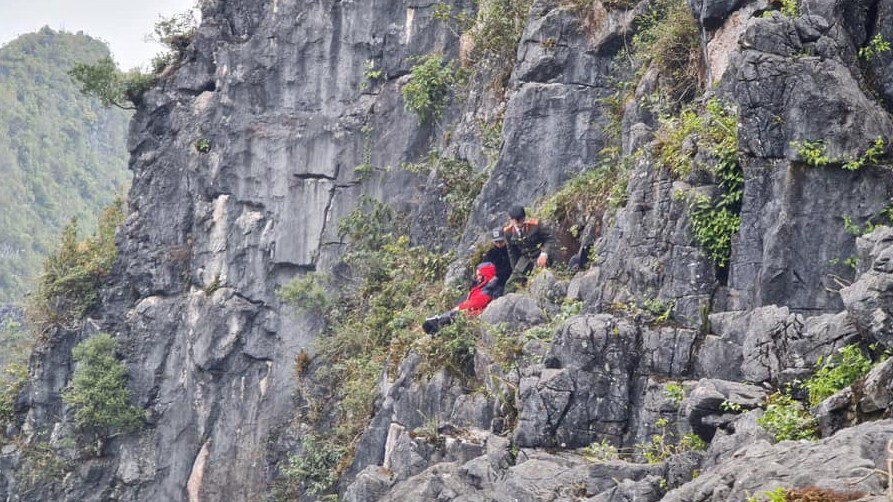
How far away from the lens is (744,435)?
39.4 ft

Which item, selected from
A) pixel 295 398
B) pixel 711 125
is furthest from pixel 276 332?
pixel 711 125

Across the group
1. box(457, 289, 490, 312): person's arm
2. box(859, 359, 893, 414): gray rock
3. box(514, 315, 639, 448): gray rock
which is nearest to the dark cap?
box(457, 289, 490, 312): person's arm

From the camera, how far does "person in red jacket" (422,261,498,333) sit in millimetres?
19328

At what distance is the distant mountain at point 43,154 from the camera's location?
2404 inches

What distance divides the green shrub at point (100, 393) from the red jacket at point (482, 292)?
9814 millimetres

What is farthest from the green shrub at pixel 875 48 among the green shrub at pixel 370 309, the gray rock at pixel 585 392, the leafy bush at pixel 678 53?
the green shrub at pixel 370 309

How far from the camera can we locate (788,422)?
1184 centimetres

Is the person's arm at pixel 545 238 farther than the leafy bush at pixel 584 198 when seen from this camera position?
Yes

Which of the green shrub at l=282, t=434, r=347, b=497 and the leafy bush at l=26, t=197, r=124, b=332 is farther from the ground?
the leafy bush at l=26, t=197, r=124, b=332

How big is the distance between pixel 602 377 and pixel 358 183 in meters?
11.9

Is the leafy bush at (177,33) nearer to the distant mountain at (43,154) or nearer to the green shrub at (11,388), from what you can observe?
the green shrub at (11,388)

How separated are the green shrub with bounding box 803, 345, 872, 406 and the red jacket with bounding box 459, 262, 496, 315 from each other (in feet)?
24.9

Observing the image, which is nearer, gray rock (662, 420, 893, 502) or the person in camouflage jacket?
gray rock (662, 420, 893, 502)

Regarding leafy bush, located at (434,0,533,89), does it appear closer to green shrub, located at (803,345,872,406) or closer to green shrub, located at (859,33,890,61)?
green shrub, located at (859,33,890,61)
